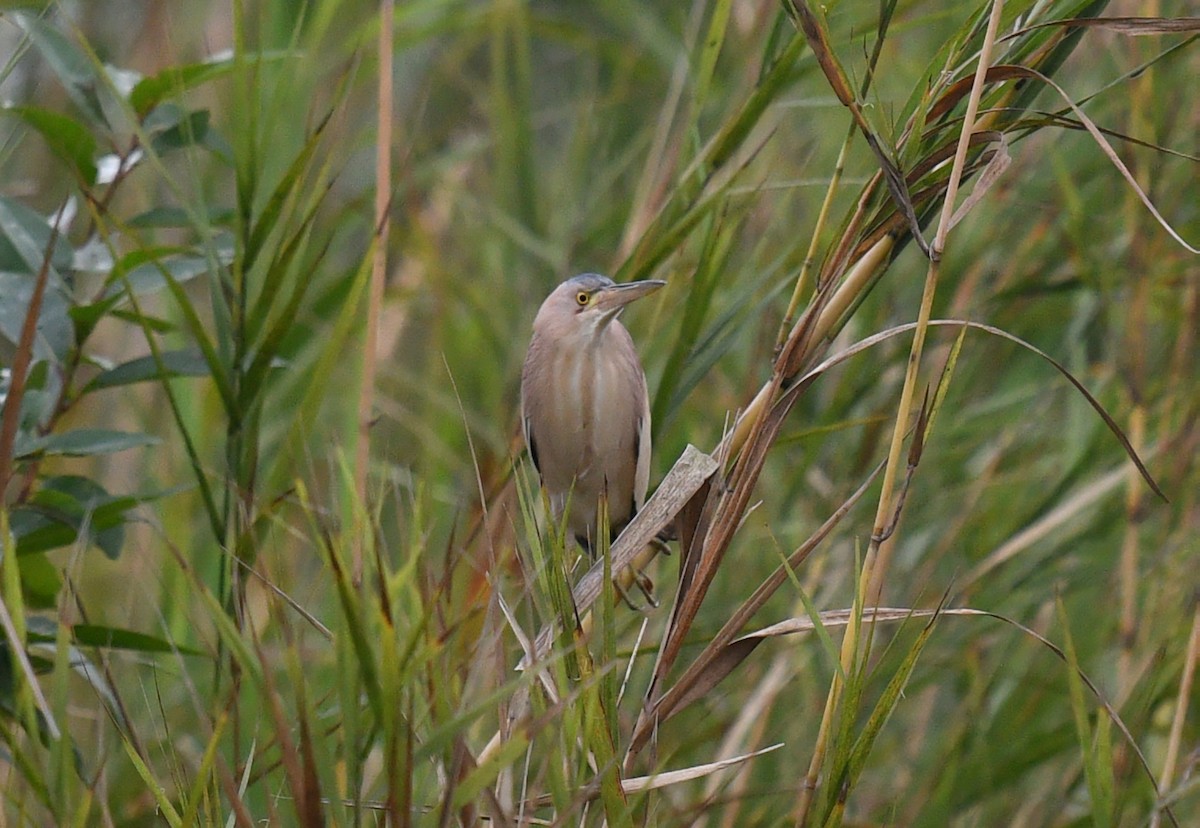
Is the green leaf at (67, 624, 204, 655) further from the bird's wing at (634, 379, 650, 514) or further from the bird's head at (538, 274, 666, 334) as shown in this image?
the bird's head at (538, 274, 666, 334)

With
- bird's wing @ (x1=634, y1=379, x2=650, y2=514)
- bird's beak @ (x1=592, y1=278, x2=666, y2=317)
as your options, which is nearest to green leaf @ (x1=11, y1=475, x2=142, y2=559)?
bird's wing @ (x1=634, y1=379, x2=650, y2=514)

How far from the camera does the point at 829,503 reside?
2332mm

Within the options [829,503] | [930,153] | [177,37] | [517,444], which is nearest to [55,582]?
[517,444]

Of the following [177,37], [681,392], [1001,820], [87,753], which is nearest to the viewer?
[681,392]

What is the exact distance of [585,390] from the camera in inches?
90.0

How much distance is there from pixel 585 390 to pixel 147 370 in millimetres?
884

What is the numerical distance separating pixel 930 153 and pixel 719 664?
0.48m

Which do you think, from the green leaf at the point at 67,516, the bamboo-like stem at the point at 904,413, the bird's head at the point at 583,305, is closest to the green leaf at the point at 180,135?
the green leaf at the point at 67,516

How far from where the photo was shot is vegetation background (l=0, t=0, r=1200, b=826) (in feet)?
3.70

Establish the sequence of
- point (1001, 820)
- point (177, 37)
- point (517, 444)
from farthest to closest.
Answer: point (177, 37), point (1001, 820), point (517, 444)

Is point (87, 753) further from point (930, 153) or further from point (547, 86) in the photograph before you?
point (547, 86)

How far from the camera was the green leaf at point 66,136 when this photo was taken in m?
1.51

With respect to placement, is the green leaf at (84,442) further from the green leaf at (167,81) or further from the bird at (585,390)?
the bird at (585,390)

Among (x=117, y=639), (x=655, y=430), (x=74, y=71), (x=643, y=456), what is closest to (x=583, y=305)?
(x=643, y=456)
